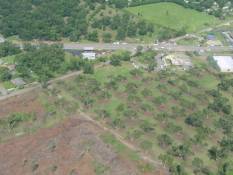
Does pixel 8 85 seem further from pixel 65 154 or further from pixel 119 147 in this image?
pixel 119 147

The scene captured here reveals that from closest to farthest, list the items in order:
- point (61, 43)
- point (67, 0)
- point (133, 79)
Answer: point (133, 79) → point (61, 43) → point (67, 0)

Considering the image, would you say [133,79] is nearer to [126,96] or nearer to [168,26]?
[126,96]

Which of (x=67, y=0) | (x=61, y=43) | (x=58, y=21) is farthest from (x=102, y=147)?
(x=67, y=0)

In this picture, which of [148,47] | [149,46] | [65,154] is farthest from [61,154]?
[149,46]

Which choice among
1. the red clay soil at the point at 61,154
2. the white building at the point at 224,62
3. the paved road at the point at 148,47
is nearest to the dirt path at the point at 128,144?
the red clay soil at the point at 61,154

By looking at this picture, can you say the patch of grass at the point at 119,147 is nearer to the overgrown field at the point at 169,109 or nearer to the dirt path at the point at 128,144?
the dirt path at the point at 128,144

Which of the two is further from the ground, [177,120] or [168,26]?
[168,26]

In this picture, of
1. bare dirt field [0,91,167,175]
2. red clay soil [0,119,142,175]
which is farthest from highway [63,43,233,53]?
red clay soil [0,119,142,175]
